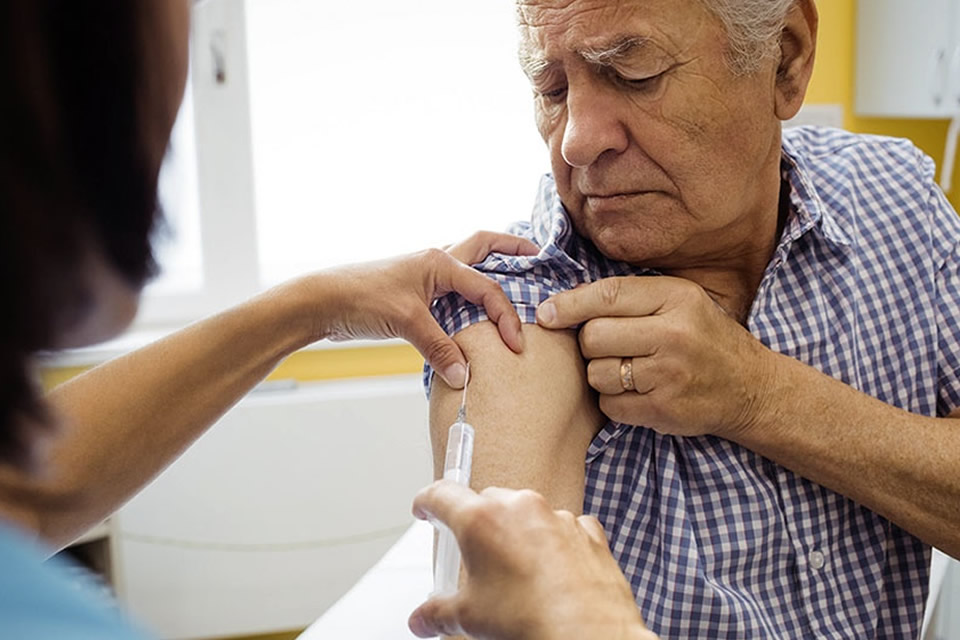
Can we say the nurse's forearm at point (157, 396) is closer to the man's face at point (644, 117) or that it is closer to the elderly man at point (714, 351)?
the elderly man at point (714, 351)

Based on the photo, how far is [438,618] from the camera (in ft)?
2.93

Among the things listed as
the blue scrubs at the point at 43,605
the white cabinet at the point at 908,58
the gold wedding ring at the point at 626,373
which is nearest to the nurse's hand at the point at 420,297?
the gold wedding ring at the point at 626,373

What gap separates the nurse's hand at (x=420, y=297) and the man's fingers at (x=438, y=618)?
0.34 metres

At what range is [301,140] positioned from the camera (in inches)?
127

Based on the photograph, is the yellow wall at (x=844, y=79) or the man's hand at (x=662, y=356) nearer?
the man's hand at (x=662, y=356)

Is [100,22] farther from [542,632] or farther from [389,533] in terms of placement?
[389,533]

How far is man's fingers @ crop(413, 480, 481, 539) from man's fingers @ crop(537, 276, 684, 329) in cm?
38

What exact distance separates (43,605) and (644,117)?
921 millimetres

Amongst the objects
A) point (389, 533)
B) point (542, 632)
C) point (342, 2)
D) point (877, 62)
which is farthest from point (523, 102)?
point (542, 632)

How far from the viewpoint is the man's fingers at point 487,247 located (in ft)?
4.51

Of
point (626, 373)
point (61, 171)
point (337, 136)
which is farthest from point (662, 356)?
point (337, 136)

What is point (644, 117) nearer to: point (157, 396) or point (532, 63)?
point (532, 63)

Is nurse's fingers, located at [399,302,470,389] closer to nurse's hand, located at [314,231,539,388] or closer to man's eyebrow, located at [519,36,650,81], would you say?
nurse's hand, located at [314,231,539,388]

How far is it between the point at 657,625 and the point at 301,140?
2.24 meters
